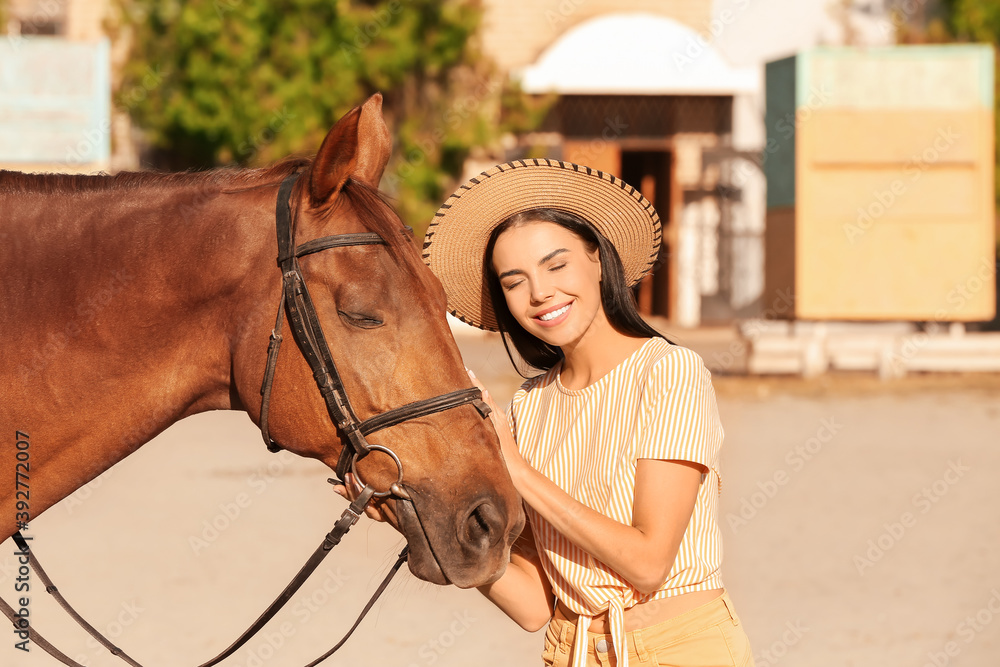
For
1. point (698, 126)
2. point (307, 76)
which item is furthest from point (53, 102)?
point (698, 126)

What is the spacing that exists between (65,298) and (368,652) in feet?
9.75

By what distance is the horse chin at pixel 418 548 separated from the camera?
2.06 metres

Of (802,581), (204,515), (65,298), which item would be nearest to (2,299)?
(65,298)

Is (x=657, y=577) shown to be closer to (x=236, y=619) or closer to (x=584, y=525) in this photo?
(x=584, y=525)

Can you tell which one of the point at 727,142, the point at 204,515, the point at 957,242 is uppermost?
the point at 727,142

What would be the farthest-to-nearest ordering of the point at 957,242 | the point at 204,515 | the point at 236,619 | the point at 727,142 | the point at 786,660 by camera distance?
1. the point at 727,142
2. the point at 957,242
3. the point at 204,515
4. the point at 236,619
5. the point at 786,660

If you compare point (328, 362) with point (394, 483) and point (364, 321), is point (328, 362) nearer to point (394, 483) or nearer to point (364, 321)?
point (364, 321)

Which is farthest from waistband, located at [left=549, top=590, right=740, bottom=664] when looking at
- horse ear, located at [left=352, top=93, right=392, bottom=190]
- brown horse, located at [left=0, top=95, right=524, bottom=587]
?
horse ear, located at [left=352, top=93, right=392, bottom=190]

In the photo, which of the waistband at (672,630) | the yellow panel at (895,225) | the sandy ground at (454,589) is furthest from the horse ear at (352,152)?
the yellow panel at (895,225)

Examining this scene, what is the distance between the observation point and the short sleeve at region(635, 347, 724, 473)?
2.18 m

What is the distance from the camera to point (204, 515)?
22.3 feet

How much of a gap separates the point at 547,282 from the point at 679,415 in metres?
0.42

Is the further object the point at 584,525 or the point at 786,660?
the point at 786,660

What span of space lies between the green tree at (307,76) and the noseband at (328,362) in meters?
12.5
